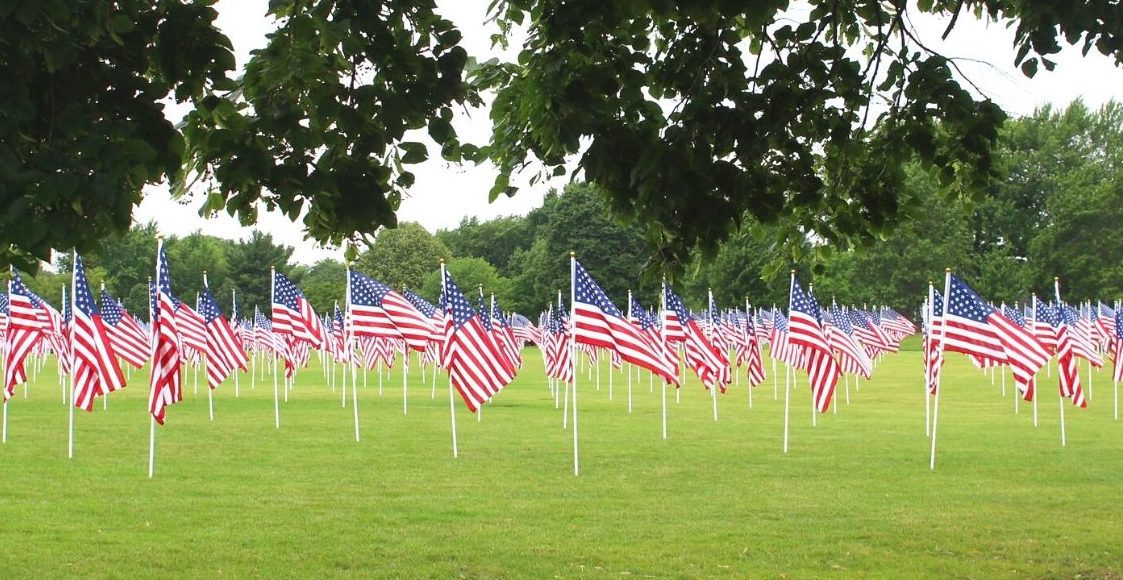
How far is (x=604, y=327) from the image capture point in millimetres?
20812

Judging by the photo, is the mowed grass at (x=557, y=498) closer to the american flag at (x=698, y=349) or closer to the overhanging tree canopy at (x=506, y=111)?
the american flag at (x=698, y=349)

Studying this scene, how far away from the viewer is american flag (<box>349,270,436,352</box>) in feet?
78.4

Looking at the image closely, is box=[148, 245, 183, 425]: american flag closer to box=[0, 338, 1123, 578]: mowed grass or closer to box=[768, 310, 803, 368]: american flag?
box=[0, 338, 1123, 578]: mowed grass

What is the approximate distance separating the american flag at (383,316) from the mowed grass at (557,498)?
7.29 feet

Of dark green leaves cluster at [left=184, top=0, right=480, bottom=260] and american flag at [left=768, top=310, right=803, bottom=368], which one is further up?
dark green leaves cluster at [left=184, top=0, right=480, bottom=260]

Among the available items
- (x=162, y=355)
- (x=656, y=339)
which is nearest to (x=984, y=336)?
(x=656, y=339)

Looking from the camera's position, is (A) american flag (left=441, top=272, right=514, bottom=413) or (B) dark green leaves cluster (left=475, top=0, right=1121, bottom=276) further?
(A) american flag (left=441, top=272, right=514, bottom=413)

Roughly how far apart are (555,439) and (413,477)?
6.73m

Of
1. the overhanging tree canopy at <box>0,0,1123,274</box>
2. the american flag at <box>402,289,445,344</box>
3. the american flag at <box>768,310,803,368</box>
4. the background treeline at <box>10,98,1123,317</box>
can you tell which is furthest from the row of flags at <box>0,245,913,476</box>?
the background treeline at <box>10,98,1123,317</box>

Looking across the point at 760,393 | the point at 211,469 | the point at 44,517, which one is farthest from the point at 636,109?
the point at 760,393

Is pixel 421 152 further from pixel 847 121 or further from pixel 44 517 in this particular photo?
pixel 44 517

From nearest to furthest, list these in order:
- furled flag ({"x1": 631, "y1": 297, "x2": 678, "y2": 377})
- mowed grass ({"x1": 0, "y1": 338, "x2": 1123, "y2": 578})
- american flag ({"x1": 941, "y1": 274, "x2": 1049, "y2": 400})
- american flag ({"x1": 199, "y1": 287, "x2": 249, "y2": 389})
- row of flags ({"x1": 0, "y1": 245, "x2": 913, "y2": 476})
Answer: mowed grass ({"x1": 0, "y1": 338, "x2": 1123, "y2": 578}) < american flag ({"x1": 941, "y1": 274, "x2": 1049, "y2": 400}) < row of flags ({"x1": 0, "y1": 245, "x2": 913, "y2": 476}) < furled flag ({"x1": 631, "y1": 297, "x2": 678, "y2": 377}) < american flag ({"x1": 199, "y1": 287, "x2": 249, "y2": 389})

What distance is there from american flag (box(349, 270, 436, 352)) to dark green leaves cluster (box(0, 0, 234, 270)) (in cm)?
1665

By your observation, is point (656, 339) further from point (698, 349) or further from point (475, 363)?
point (475, 363)
